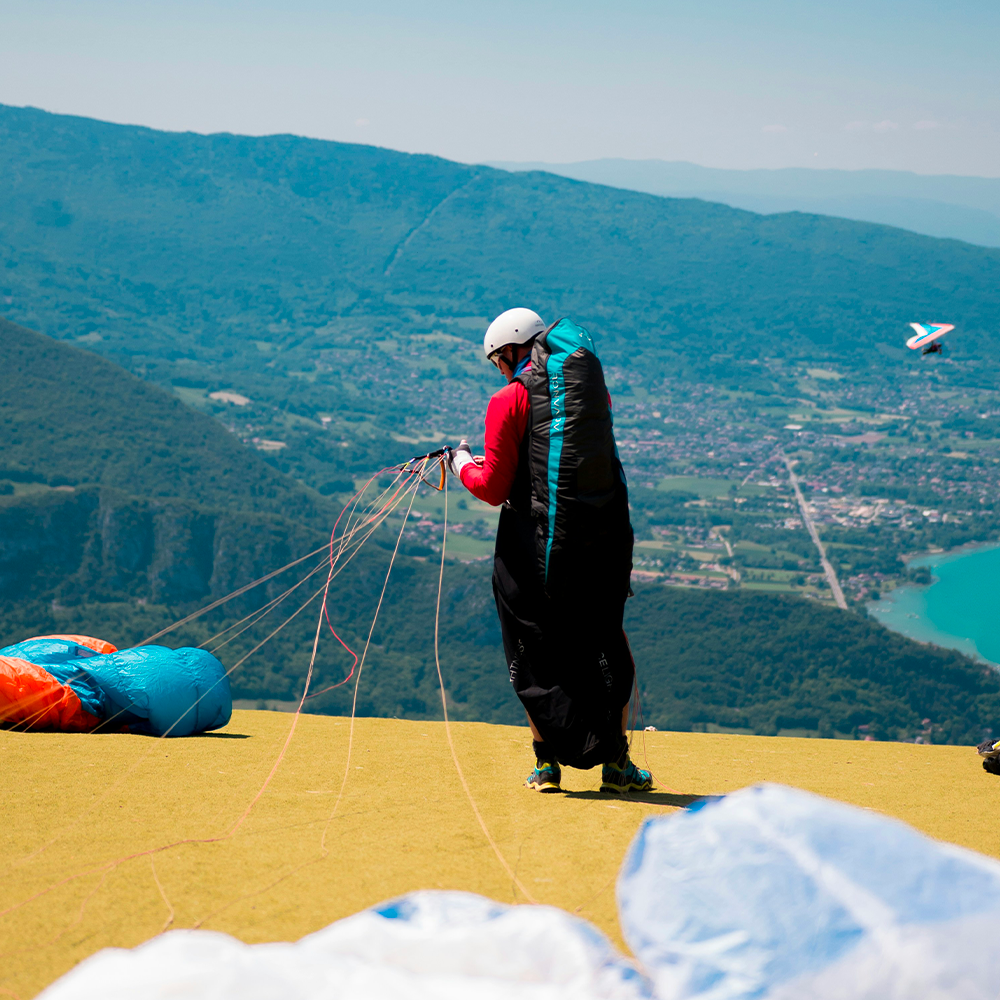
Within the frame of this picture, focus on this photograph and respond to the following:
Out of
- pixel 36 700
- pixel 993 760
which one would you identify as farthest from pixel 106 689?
pixel 993 760

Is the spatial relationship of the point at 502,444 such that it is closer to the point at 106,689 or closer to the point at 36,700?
the point at 106,689

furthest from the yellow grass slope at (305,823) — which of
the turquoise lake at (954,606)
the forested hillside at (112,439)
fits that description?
the forested hillside at (112,439)

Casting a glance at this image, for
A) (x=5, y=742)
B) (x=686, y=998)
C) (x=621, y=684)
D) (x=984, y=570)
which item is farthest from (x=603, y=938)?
(x=984, y=570)

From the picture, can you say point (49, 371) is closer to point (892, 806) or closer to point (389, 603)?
point (389, 603)

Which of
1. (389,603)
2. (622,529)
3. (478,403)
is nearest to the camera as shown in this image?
(622,529)

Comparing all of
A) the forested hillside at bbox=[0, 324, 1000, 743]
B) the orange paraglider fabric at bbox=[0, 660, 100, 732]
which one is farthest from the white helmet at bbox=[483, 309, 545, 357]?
the forested hillside at bbox=[0, 324, 1000, 743]

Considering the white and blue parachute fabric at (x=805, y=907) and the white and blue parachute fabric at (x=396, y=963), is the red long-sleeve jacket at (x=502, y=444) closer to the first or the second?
the white and blue parachute fabric at (x=805, y=907)
